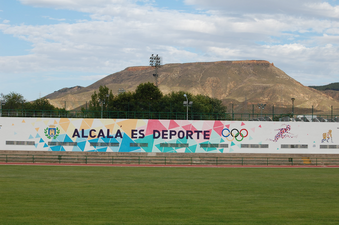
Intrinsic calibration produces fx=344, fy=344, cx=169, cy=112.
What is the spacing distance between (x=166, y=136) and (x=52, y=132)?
51.7 feet

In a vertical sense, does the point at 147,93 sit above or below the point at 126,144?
above

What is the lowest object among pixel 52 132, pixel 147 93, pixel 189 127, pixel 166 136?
pixel 166 136

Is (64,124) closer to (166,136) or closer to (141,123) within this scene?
(141,123)

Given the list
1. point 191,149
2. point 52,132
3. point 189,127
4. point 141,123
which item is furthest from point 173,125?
point 52,132

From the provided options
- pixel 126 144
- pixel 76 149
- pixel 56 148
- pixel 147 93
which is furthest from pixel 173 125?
pixel 147 93

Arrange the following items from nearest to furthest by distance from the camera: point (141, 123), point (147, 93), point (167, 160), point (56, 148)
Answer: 1. point (167, 160)
2. point (56, 148)
3. point (141, 123)
4. point (147, 93)

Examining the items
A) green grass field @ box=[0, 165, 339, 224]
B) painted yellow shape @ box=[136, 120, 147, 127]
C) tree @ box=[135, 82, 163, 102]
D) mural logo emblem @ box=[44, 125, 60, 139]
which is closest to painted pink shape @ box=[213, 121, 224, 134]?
painted yellow shape @ box=[136, 120, 147, 127]

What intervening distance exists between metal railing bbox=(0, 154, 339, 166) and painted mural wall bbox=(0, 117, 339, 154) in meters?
2.38

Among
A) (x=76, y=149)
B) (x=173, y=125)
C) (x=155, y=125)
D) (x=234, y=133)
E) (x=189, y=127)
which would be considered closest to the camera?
(x=76, y=149)

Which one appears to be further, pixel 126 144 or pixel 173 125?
pixel 173 125

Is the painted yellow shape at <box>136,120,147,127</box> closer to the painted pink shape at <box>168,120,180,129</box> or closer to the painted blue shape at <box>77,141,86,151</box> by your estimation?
the painted pink shape at <box>168,120,180,129</box>

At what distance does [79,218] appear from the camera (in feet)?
46.1

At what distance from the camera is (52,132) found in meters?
47.4

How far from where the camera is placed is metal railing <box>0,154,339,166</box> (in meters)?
42.1
